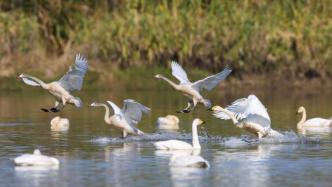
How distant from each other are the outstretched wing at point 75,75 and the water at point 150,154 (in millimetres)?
938

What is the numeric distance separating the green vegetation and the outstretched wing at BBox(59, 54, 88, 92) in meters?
17.0

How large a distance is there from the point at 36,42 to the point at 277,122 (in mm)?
16103

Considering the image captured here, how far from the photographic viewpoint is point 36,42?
42312 millimetres

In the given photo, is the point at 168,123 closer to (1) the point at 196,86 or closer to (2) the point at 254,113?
(1) the point at 196,86

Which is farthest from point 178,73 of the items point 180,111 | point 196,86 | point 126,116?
point 126,116

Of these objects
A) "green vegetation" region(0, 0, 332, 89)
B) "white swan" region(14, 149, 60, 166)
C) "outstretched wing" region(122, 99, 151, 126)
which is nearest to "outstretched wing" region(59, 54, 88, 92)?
"outstretched wing" region(122, 99, 151, 126)

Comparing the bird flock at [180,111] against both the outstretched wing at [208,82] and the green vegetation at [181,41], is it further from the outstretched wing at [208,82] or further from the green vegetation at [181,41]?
the green vegetation at [181,41]

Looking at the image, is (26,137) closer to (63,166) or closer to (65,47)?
(63,166)

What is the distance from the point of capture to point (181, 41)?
42.0 m

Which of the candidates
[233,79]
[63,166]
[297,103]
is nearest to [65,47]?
[233,79]

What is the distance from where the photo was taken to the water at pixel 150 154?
17.3 metres

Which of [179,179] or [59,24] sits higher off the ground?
[59,24]

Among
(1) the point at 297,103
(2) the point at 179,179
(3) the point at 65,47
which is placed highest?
(3) the point at 65,47

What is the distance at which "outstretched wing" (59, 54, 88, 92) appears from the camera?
24.0 meters
